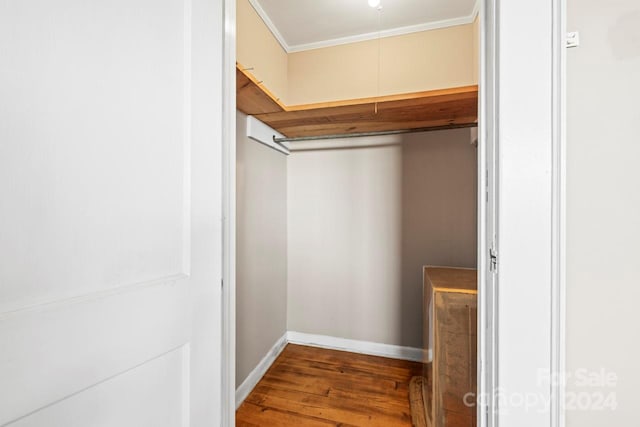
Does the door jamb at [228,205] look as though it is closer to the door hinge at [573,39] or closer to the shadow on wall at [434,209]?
the door hinge at [573,39]

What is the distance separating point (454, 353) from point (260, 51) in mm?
2041

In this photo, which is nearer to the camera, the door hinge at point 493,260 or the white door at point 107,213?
the white door at point 107,213

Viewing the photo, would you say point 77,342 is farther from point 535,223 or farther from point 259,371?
point 259,371

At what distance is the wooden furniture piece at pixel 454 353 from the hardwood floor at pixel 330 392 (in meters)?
0.46

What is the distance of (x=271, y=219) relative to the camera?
220cm

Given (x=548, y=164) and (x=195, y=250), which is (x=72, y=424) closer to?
(x=195, y=250)

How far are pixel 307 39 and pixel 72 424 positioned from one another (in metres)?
2.40

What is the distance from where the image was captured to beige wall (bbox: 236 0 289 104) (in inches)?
64.9

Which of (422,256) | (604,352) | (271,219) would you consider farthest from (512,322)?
(271,219)

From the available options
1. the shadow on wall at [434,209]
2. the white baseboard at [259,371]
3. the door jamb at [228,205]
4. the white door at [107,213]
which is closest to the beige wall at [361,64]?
the shadow on wall at [434,209]

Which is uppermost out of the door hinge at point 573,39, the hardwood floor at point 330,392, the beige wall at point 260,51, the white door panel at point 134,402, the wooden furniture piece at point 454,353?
the beige wall at point 260,51

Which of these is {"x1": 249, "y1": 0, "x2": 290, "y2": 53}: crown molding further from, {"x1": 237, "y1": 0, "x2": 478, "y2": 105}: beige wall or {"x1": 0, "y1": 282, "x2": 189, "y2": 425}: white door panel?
{"x1": 0, "y1": 282, "x2": 189, "y2": 425}: white door panel

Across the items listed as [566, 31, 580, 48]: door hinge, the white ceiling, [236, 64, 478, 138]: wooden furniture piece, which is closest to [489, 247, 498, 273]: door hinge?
[566, 31, 580, 48]: door hinge

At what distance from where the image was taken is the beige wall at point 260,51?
5.41ft
